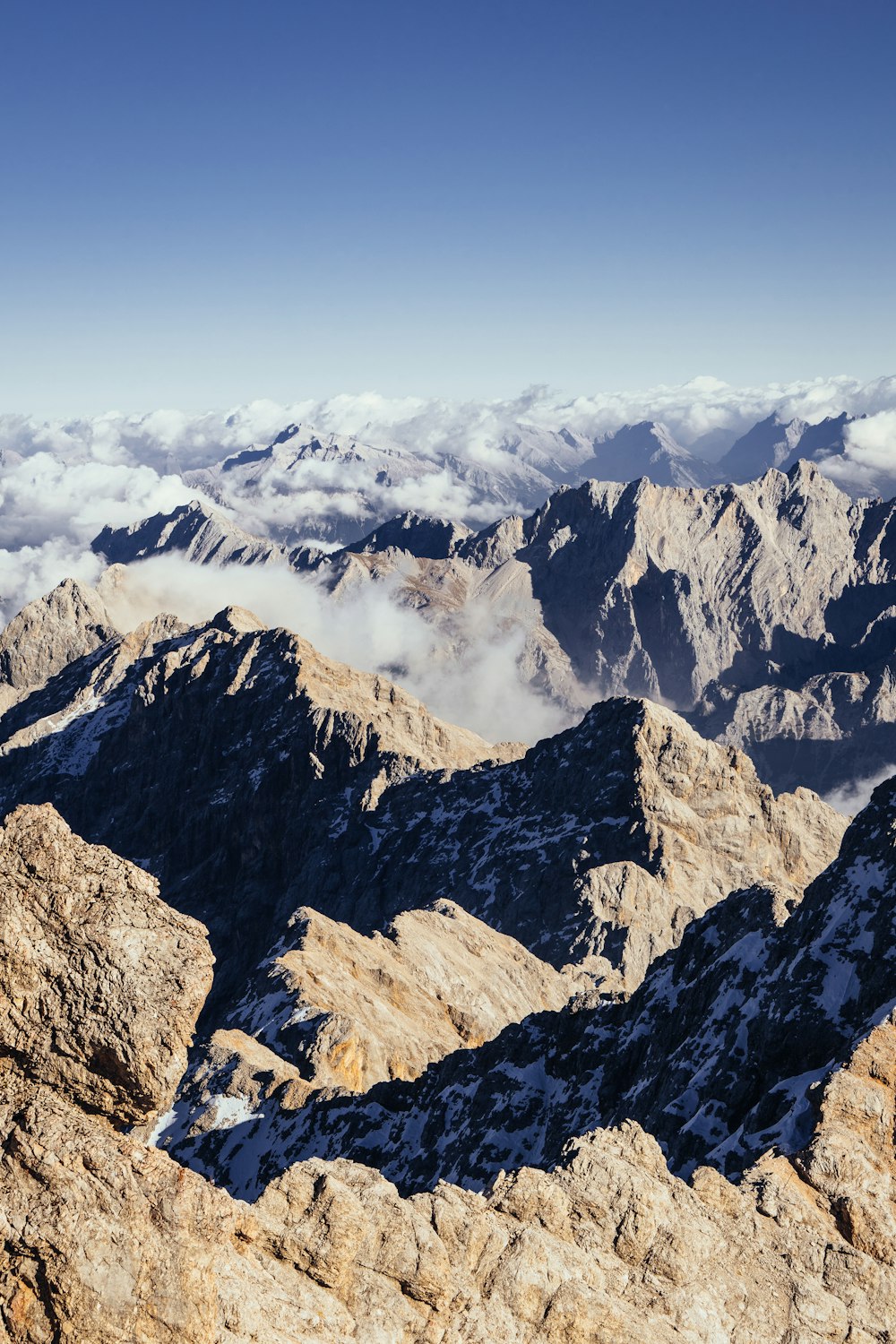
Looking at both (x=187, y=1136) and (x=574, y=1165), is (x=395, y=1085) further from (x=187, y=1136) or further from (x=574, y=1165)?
(x=574, y=1165)

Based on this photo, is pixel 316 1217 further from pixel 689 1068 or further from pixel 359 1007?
pixel 359 1007

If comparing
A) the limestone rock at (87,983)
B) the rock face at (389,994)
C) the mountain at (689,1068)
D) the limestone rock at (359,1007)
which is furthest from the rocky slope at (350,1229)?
the rock face at (389,994)

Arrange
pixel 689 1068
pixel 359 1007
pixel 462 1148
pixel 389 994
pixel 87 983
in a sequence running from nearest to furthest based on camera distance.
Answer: pixel 87 983 < pixel 689 1068 < pixel 462 1148 < pixel 359 1007 < pixel 389 994

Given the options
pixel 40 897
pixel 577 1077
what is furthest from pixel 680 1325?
pixel 577 1077


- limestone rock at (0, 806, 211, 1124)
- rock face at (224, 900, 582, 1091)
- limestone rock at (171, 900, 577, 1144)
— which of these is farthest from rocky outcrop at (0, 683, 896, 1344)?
rock face at (224, 900, 582, 1091)

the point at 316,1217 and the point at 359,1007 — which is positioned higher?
→ the point at 316,1217

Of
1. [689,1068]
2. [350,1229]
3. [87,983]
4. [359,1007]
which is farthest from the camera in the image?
[359,1007]

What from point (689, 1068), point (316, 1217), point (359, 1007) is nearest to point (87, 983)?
point (316, 1217)

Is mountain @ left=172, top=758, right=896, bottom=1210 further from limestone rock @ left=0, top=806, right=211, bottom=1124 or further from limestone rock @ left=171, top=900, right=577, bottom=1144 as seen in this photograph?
limestone rock @ left=0, top=806, right=211, bottom=1124

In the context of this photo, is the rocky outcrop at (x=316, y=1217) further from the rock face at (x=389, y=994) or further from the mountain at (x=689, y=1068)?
the rock face at (x=389, y=994)
